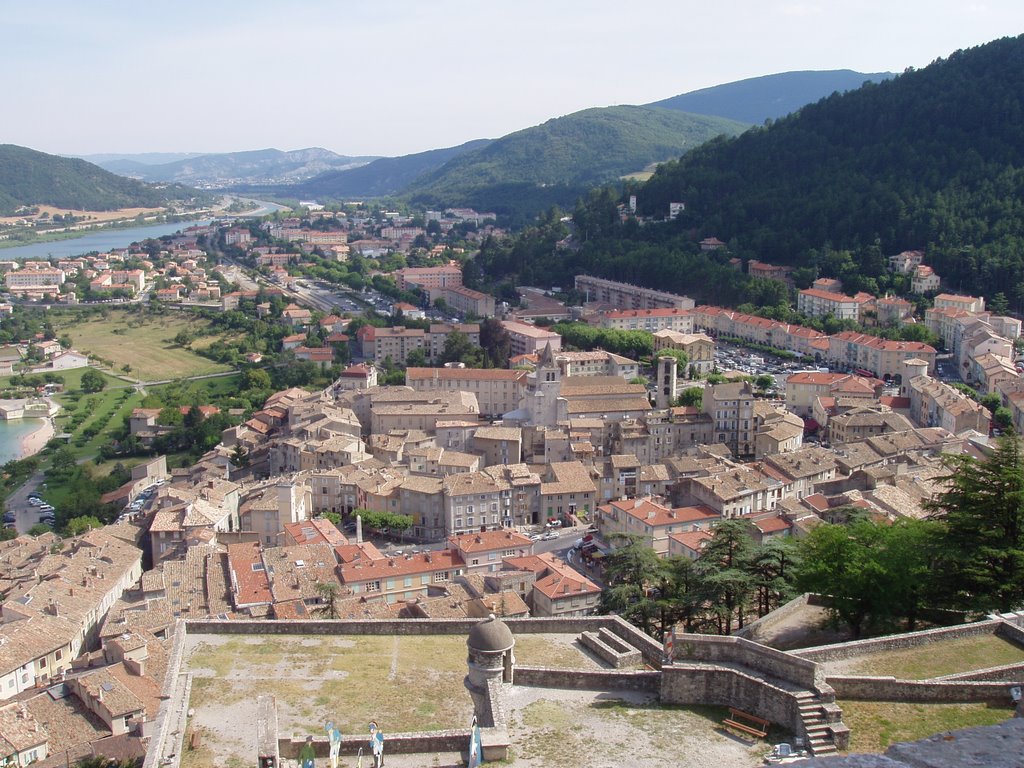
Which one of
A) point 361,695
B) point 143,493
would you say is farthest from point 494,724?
point 143,493

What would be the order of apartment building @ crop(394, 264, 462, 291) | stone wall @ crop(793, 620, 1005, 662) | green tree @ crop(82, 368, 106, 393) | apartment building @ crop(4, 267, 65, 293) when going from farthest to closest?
apartment building @ crop(4, 267, 65, 293)
apartment building @ crop(394, 264, 462, 291)
green tree @ crop(82, 368, 106, 393)
stone wall @ crop(793, 620, 1005, 662)

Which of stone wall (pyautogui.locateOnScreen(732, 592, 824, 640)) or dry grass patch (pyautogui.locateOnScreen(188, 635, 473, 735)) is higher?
dry grass patch (pyautogui.locateOnScreen(188, 635, 473, 735))

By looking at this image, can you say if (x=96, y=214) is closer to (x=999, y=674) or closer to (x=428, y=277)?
(x=428, y=277)

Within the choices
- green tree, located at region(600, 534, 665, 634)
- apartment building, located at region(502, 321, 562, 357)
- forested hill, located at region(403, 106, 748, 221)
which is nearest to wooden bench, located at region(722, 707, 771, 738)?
green tree, located at region(600, 534, 665, 634)

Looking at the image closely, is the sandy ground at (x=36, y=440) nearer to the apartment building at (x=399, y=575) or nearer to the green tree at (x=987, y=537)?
the apartment building at (x=399, y=575)

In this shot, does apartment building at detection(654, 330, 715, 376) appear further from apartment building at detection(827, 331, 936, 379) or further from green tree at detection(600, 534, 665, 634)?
green tree at detection(600, 534, 665, 634)

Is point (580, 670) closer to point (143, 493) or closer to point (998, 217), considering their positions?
point (143, 493)

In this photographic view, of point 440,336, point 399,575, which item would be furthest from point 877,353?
point 399,575
